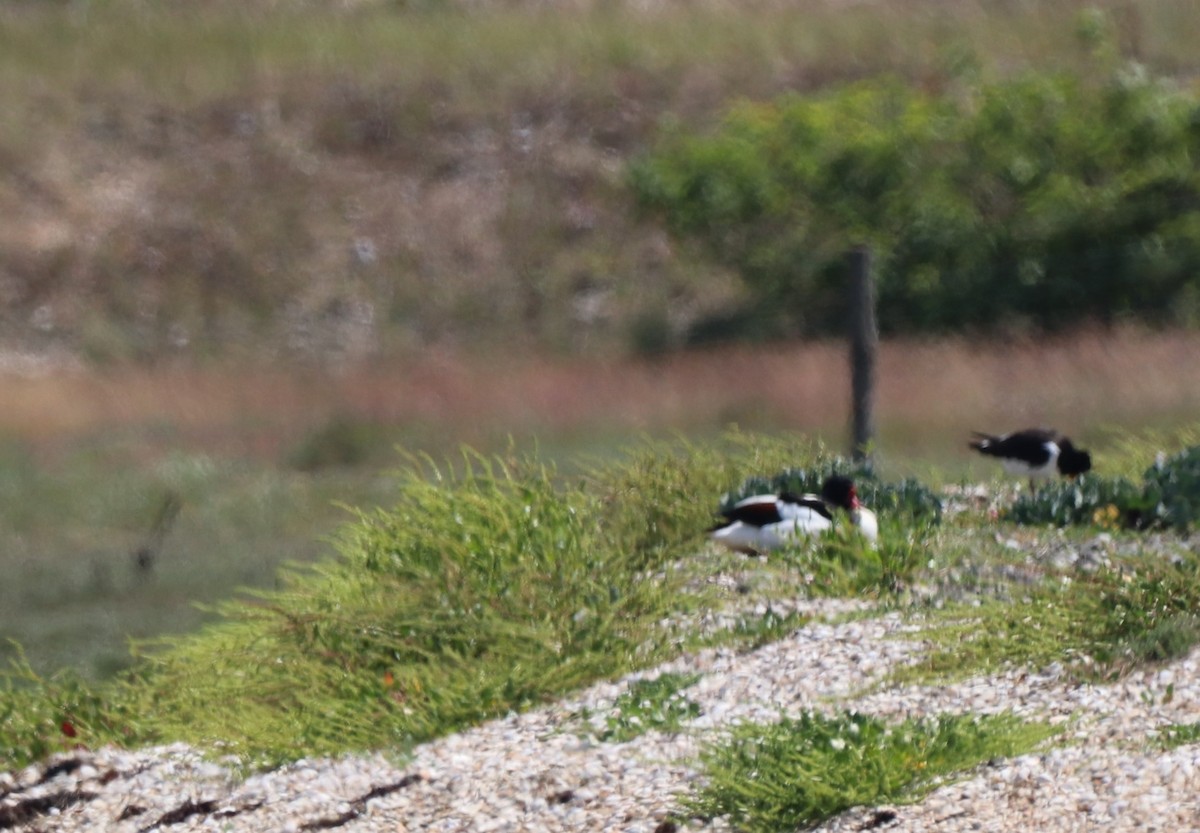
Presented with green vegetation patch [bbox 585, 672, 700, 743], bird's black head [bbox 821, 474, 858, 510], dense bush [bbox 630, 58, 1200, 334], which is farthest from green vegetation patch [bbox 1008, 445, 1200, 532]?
dense bush [bbox 630, 58, 1200, 334]

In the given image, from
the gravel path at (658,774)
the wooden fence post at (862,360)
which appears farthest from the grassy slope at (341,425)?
the gravel path at (658,774)

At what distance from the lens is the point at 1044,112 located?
1167 inches

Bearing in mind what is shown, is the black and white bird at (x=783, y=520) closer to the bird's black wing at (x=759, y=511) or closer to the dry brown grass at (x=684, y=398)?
the bird's black wing at (x=759, y=511)

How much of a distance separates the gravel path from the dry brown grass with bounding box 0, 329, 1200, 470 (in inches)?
488

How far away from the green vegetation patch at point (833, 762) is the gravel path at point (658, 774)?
0.08 metres

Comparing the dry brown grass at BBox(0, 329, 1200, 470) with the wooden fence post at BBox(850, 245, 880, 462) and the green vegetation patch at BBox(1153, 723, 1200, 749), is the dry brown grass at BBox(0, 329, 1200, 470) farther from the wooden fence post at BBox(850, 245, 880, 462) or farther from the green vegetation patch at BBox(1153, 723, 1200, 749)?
the green vegetation patch at BBox(1153, 723, 1200, 749)

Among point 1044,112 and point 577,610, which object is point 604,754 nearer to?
point 577,610

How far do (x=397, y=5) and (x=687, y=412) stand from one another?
2393 centimetres

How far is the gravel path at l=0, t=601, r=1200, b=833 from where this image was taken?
655 cm

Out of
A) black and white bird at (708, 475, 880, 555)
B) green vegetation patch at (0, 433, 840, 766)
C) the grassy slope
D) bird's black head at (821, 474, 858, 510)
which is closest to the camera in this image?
green vegetation patch at (0, 433, 840, 766)

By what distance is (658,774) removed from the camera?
7.32 meters

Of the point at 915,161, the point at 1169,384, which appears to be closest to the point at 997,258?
the point at 915,161

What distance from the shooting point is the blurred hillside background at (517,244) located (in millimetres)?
21422

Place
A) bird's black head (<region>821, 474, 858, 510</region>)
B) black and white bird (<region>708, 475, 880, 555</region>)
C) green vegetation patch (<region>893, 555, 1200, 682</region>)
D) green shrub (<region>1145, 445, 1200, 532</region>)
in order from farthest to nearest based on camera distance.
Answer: green shrub (<region>1145, 445, 1200, 532</region>)
bird's black head (<region>821, 474, 858, 510</region>)
black and white bird (<region>708, 475, 880, 555</region>)
green vegetation patch (<region>893, 555, 1200, 682</region>)
